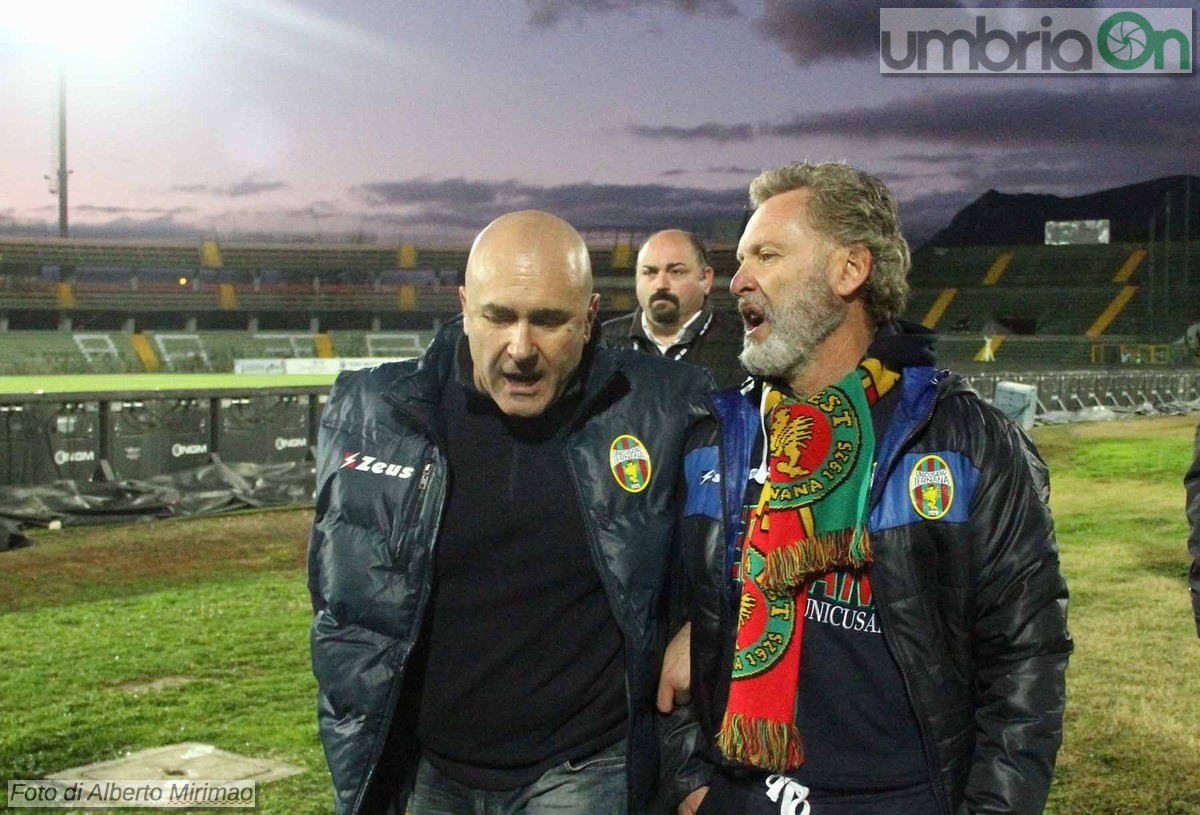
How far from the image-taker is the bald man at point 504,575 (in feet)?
8.34

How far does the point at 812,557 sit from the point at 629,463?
56cm

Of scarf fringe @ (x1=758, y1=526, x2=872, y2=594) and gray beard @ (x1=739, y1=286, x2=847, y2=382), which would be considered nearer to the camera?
scarf fringe @ (x1=758, y1=526, x2=872, y2=594)

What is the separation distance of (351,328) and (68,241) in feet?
47.1

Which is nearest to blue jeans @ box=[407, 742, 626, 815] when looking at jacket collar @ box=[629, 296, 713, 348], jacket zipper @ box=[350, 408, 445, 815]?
jacket zipper @ box=[350, 408, 445, 815]

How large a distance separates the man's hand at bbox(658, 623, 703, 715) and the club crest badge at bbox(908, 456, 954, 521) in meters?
0.55

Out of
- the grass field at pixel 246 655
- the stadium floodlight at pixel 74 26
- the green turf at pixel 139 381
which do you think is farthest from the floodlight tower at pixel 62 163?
the grass field at pixel 246 655

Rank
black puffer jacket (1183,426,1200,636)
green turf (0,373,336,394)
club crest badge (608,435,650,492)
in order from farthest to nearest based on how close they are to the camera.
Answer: green turf (0,373,336,394)
black puffer jacket (1183,426,1200,636)
club crest badge (608,435,650,492)

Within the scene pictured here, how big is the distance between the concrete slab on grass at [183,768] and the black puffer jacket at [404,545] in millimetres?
3092

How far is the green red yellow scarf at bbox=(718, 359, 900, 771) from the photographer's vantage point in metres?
2.15

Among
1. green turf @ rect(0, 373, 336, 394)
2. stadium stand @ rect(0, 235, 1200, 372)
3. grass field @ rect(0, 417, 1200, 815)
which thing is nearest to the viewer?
grass field @ rect(0, 417, 1200, 815)

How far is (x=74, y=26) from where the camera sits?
174 ft

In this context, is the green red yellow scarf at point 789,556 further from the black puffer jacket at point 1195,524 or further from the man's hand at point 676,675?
the black puffer jacket at point 1195,524

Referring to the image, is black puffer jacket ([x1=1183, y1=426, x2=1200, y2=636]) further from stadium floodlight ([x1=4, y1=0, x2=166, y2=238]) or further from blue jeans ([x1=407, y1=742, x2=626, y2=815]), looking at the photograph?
stadium floodlight ([x1=4, y1=0, x2=166, y2=238])

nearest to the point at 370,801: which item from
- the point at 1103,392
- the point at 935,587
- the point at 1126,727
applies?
the point at 935,587
